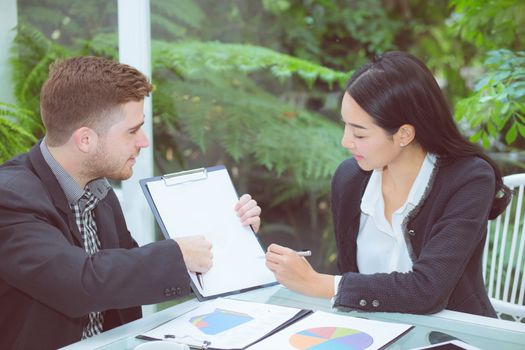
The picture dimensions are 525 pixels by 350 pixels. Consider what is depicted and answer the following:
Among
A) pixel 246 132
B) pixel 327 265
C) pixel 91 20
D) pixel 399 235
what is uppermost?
pixel 91 20

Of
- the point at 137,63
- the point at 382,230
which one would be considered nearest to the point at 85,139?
the point at 382,230

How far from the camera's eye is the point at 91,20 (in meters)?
2.75

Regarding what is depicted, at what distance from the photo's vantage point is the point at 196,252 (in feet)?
4.73

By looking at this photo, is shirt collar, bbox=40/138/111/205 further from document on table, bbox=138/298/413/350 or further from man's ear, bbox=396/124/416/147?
man's ear, bbox=396/124/416/147

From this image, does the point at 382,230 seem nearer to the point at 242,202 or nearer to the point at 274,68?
the point at 242,202

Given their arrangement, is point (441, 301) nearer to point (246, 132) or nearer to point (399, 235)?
point (399, 235)

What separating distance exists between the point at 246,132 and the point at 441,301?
1.53 m

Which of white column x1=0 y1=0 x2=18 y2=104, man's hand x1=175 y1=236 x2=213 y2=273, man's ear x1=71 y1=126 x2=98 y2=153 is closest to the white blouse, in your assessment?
man's hand x1=175 y1=236 x2=213 y2=273

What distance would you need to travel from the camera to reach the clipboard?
4.99ft

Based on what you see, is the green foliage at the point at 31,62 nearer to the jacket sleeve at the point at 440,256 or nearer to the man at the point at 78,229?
the man at the point at 78,229

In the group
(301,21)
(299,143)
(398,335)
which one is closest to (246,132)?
(299,143)

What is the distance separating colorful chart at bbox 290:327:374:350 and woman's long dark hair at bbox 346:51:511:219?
1.96 ft

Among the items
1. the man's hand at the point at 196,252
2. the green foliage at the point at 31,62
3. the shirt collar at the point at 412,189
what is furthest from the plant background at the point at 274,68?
the man's hand at the point at 196,252

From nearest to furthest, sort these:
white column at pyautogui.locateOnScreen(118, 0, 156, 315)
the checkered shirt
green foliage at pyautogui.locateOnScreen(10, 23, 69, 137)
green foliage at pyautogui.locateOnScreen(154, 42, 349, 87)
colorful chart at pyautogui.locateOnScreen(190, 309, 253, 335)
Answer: colorful chart at pyautogui.locateOnScreen(190, 309, 253, 335), the checkered shirt, white column at pyautogui.locateOnScreen(118, 0, 156, 315), green foliage at pyautogui.locateOnScreen(10, 23, 69, 137), green foliage at pyautogui.locateOnScreen(154, 42, 349, 87)
